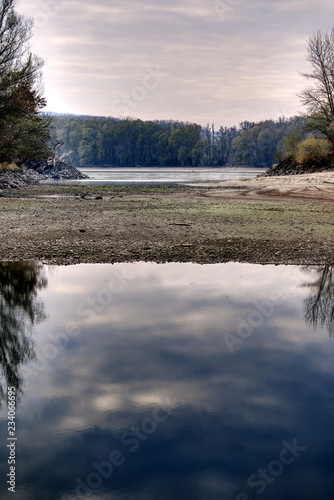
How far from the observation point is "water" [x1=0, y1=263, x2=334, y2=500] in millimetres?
4238

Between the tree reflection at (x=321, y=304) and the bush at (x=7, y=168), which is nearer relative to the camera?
the tree reflection at (x=321, y=304)

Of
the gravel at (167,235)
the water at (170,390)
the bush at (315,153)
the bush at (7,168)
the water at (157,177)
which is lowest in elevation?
the water at (170,390)

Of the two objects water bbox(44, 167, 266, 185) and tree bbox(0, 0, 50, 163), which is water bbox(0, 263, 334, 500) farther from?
water bbox(44, 167, 266, 185)

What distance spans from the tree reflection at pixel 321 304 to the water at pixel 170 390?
1.8 inches

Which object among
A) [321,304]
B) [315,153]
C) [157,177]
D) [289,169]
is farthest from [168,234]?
[157,177]

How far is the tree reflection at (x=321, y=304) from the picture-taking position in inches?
323

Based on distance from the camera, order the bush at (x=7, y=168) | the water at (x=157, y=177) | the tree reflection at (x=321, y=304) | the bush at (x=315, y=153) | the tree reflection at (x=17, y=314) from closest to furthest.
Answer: the tree reflection at (x=17, y=314) < the tree reflection at (x=321, y=304) < the bush at (x=7, y=168) < the bush at (x=315, y=153) < the water at (x=157, y=177)

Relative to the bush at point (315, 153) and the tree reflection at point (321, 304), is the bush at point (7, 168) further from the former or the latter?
the tree reflection at point (321, 304)

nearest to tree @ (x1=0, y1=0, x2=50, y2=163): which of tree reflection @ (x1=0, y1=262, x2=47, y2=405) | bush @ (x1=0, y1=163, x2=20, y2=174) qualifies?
bush @ (x1=0, y1=163, x2=20, y2=174)

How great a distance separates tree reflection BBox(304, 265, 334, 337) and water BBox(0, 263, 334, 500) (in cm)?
4

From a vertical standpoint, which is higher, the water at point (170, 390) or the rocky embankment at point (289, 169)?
the rocky embankment at point (289, 169)

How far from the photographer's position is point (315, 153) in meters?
58.4

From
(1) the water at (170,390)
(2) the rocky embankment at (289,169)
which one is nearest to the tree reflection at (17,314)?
(1) the water at (170,390)

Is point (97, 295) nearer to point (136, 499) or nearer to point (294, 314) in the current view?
point (294, 314)
